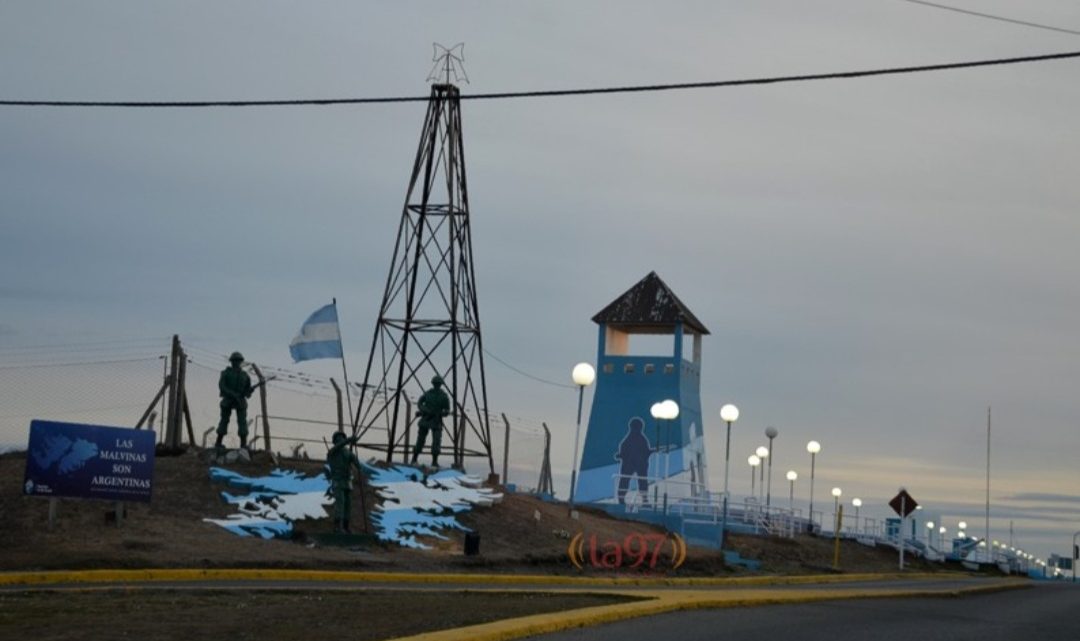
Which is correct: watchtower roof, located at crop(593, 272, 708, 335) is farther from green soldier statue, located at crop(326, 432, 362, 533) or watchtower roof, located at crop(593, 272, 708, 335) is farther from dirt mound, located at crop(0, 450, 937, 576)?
green soldier statue, located at crop(326, 432, 362, 533)

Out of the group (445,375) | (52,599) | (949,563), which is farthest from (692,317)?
(52,599)

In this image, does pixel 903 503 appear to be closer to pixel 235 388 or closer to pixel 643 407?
pixel 643 407

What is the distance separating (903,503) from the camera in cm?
4272

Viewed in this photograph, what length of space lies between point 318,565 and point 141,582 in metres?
4.55

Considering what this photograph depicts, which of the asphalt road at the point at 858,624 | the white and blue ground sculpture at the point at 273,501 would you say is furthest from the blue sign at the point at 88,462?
the asphalt road at the point at 858,624

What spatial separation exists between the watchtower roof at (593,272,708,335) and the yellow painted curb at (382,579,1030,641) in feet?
88.7

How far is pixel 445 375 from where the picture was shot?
38750 mm

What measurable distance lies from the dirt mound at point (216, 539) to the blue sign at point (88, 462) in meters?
0.71

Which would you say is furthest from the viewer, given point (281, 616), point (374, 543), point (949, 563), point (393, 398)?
point (949, 563)

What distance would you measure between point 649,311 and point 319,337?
22607 millimetres

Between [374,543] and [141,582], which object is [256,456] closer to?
[374,543]

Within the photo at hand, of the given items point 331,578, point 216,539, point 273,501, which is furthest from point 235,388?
point 331,578

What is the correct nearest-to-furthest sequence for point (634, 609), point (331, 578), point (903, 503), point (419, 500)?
point (634, 609) < point (331, 578) < point (419, 500) < point (903, 503)

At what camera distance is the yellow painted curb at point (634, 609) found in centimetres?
1559
